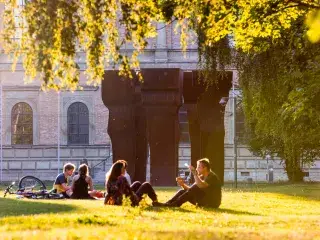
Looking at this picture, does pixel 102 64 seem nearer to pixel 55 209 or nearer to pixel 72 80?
pixel 72 80

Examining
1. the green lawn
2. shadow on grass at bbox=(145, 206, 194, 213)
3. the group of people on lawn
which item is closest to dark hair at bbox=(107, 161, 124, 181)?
the group of people on lawn

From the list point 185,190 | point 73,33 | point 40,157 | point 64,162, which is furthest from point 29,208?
point 40,157

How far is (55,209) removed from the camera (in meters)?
16.8

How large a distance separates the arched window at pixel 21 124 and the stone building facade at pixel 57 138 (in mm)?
78

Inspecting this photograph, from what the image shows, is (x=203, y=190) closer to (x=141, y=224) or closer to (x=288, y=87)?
(x=141, y=224)

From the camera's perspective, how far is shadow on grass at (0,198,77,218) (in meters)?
16.0

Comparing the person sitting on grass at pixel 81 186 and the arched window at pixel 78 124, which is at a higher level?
the arched window at pixel 78 124

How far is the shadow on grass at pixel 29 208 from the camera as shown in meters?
16.0

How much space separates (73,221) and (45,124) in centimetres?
4178

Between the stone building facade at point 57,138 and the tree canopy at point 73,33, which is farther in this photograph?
the stone building facade at point 57,138

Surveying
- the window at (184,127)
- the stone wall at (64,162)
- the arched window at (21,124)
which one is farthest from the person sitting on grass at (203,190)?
the arched window at (21,124)

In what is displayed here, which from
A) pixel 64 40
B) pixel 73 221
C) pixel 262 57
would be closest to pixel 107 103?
pixel 262 57

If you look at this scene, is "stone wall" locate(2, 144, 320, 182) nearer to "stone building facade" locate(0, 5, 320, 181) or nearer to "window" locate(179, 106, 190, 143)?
"stone building facade" locate(0, 5, 320, 181)

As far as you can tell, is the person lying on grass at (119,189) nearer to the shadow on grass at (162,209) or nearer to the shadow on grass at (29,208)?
the shadow on grass at (162,209)
